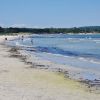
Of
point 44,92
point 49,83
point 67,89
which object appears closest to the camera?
point 44,92

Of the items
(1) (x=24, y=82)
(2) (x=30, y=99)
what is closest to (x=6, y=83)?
(1) (x=24, y=82)

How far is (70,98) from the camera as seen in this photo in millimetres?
11859

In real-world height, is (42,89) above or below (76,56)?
above

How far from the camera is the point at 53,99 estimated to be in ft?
38.0

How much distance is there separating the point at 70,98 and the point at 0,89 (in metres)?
2.69

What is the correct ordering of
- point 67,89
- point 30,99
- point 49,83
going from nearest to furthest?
1. point 30,99
2. point 67,89
3. point 49,83

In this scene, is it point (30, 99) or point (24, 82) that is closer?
point (30, 99)

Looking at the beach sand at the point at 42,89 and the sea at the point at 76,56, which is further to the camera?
the sea at the point at 76,56

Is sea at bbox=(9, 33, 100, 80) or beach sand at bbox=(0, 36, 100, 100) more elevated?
beach sand at bbox=(0, 36, 100, 100)

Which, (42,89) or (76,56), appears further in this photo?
(76,56)

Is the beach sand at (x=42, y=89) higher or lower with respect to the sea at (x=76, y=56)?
higher

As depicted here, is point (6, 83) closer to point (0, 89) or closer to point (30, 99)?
point (0, 89)

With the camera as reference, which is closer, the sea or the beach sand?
the beach sand

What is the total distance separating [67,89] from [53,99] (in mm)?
2235
